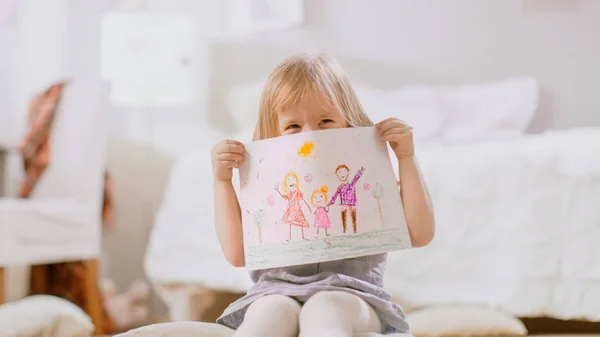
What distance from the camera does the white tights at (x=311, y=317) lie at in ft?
2.53

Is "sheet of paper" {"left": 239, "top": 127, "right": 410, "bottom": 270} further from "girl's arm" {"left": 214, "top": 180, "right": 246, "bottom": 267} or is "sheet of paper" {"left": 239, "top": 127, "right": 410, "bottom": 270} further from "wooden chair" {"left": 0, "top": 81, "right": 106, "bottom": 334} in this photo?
"wooden chair" {"left": 0, "top": 81, "right": 106, "bottom": 334}

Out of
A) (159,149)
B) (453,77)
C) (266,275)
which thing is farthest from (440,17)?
(266,275)

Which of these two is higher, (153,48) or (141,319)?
(153,48)

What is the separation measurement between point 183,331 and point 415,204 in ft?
1.07

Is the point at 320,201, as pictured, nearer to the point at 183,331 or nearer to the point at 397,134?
the point at 397,134

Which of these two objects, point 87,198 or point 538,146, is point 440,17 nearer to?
point 538,146

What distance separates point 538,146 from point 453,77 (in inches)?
37.9

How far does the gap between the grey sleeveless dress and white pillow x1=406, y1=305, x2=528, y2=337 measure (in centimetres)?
69

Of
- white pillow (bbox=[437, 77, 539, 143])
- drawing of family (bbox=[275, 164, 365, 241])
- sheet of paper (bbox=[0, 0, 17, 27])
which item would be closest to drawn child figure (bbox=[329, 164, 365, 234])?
drawing of family (bbox=[275, 164, 365, 241])

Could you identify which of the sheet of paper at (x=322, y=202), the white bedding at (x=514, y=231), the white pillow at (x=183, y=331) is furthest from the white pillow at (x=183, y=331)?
the white bedding at (x=514, y=231)

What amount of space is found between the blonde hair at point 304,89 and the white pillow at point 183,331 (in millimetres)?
247

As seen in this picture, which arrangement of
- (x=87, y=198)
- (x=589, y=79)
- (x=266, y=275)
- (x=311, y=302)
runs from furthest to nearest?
(x=589, y=79) → (x=87, y=198) → (x=266, y=275) → (x=311, y=302)

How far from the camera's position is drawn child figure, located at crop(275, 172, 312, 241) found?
2.78 ft

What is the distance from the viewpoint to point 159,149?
9.12 feet
